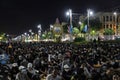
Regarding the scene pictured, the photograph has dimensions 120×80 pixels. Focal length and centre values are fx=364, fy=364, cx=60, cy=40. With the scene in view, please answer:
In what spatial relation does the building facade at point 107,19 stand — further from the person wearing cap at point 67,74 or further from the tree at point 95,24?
the person wearing cap at point 67,74

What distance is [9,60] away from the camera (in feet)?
78.1

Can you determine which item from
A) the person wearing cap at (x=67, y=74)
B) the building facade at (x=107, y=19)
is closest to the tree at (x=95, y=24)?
the building facade at (x=107, y=19)

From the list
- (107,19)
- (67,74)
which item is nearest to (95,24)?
(107,19)

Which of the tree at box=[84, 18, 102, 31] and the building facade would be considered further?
the building facade

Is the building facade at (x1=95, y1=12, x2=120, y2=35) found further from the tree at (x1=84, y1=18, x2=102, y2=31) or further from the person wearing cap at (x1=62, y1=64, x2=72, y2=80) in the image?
the person wearing cap at (x1=62, y1=64, x2=72, y2=80)

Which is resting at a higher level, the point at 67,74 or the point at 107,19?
the point at 107,19

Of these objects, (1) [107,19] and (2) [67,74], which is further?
(1) [107,19]

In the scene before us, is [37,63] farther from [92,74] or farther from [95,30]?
[95,30]

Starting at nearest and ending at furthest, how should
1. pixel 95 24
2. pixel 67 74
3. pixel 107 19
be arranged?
pixel 67 74
pixel 95 24
pixel 107 19

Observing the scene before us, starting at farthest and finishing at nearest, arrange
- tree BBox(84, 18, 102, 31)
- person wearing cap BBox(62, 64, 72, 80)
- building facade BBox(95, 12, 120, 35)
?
building facade BBox(95, 12, 120, 35) < tree BBox(84, 18, 102, 31) < person wearing cap BBox(62, 64, 72, 80)

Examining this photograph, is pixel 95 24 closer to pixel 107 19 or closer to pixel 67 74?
pixel 107 19

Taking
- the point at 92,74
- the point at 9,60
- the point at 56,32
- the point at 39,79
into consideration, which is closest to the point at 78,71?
the point at 92,74

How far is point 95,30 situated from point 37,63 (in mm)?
108796

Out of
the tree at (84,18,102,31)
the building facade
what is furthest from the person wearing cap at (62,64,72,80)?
the building facade
